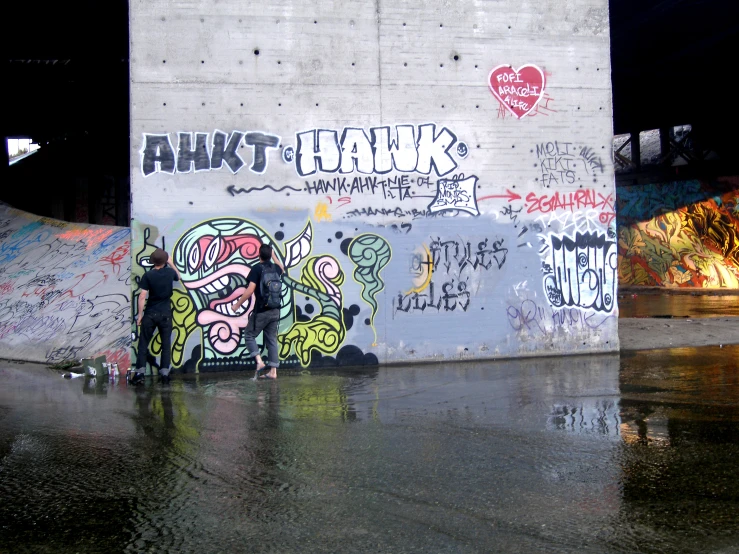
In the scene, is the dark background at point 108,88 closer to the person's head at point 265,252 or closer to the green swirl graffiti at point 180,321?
the green swirl graffiti at point 180,321

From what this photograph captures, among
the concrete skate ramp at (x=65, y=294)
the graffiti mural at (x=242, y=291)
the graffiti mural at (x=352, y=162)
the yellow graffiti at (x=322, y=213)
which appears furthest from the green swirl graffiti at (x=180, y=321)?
the yellow graffiti at (x=322, y=213)

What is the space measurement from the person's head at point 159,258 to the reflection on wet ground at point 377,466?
155 centimetres

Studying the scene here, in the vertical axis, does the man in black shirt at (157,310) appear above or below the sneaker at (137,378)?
above

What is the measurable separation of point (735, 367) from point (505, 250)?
11.2 ft

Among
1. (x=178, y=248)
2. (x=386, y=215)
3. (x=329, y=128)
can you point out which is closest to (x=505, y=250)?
(x=386, y=215)

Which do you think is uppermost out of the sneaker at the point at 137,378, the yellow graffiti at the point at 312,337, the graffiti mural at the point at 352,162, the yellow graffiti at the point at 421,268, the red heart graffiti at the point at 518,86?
the red heart graffiti at the point at 518,86

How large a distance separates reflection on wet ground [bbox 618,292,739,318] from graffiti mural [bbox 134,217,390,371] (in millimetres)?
9795

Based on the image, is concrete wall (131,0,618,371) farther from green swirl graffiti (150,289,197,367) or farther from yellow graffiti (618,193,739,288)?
yellow graffiti (618,193,739,288)

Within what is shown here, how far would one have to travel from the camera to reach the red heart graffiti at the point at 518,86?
433 inches

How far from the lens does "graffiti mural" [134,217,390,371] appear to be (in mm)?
10109

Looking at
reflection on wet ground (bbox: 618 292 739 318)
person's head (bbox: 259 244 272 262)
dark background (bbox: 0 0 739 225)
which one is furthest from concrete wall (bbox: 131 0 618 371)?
dark background (bbox: 0 0 739 225)

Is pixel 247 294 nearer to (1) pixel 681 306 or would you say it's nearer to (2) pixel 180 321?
(2) pixel 180 321

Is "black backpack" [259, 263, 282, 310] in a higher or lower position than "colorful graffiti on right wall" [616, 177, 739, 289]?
lower

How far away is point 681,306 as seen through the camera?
2061cm
